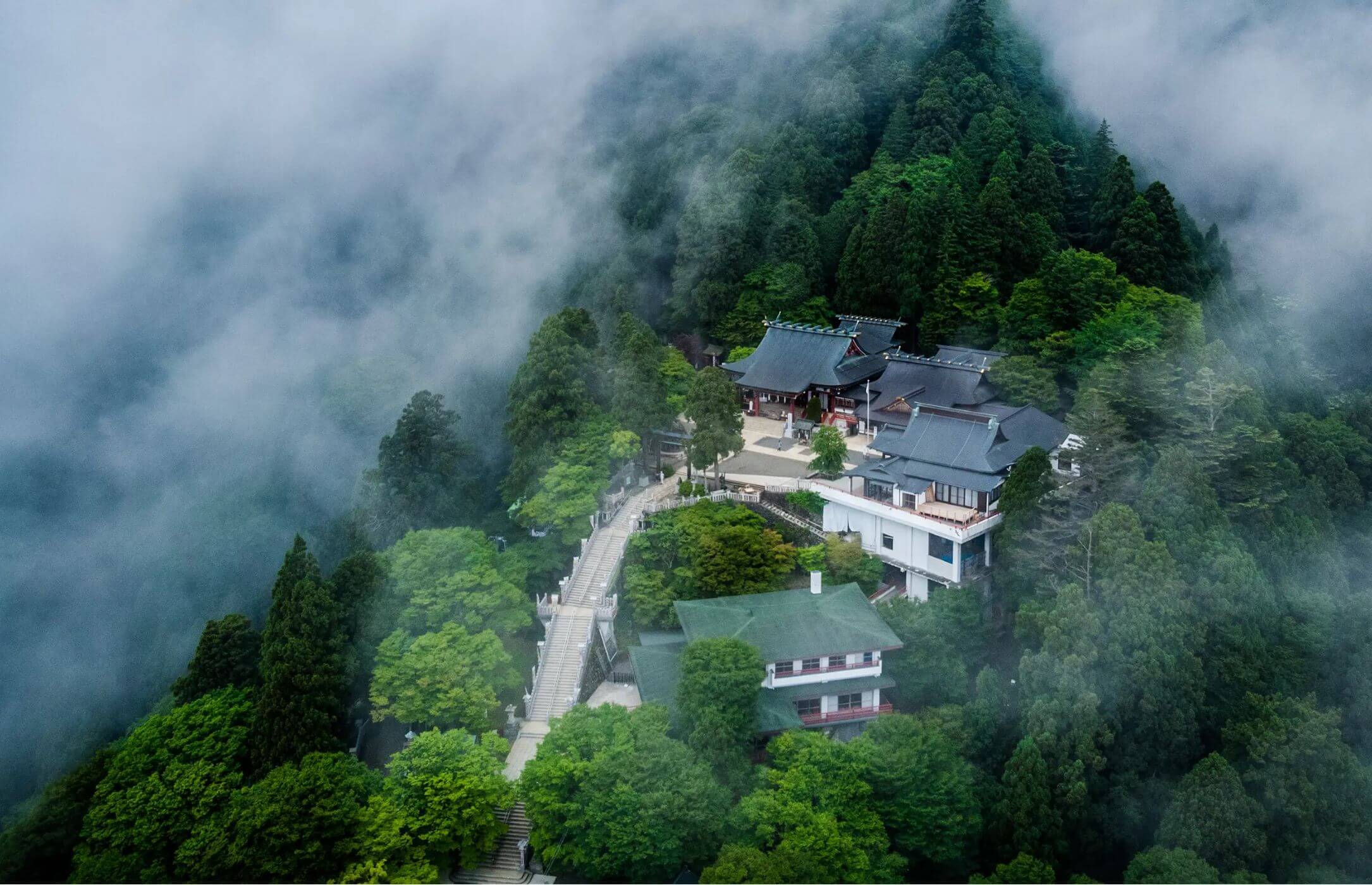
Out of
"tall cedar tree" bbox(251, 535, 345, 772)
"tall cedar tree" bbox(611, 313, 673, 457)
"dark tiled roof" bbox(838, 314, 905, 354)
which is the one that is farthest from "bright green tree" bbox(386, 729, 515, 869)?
"dark tiled roof" bbox(838, 314, 905, 354)

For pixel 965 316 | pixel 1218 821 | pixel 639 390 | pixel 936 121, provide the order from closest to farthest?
pixel 1218 821, pixel 639 390, pixel 965 316, pixel 936 121

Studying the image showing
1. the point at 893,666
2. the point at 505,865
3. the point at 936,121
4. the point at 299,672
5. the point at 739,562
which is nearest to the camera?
the point at 505,865

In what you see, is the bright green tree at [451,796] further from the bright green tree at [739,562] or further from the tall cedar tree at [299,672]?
the bright green tree at [739,562]

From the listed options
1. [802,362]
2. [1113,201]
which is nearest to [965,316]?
[802,362]

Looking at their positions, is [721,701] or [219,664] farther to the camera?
[219,664]

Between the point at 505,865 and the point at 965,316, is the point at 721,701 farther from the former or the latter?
the point at 965,316

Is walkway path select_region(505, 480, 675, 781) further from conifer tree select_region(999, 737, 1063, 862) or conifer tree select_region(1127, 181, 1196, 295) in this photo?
conifer tree select_region(1127, 181, 1196, 295)

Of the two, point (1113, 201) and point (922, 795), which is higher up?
point (1113, 201)
